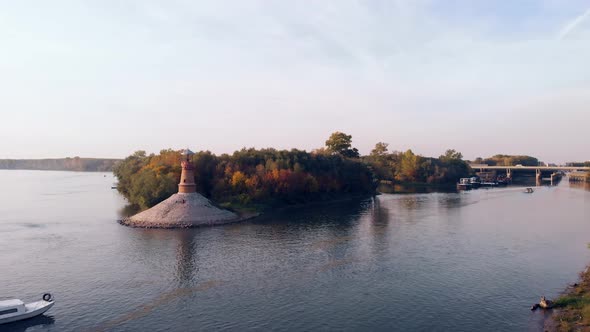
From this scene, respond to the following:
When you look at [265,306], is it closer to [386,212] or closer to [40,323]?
[40,323]

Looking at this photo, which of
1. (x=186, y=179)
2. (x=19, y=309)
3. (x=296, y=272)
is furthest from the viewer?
(x=186, y=179)

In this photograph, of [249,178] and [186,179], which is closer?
[186,179]

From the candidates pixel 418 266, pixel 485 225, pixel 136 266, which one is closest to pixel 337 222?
pixel 485 225

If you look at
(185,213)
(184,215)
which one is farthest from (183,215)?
(185,213)

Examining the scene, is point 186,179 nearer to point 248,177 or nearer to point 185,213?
point 185,213

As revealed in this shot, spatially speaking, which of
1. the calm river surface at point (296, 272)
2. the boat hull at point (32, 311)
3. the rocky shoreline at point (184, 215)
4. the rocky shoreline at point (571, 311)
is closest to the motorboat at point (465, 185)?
the calm river surface at point (296, 272)

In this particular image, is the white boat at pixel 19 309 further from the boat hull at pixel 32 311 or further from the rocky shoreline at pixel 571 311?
the rocky shoreline at pixel 571 311
